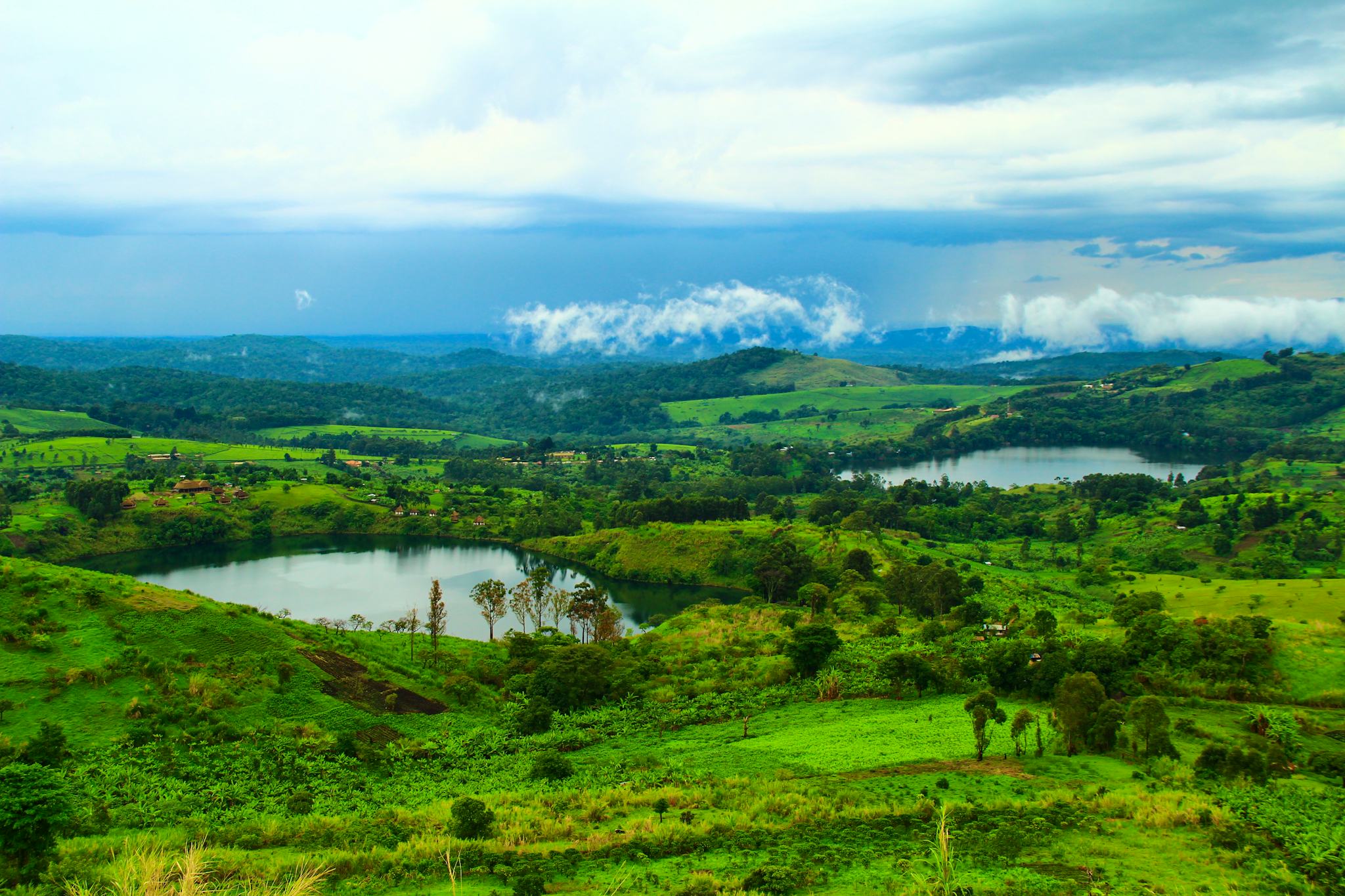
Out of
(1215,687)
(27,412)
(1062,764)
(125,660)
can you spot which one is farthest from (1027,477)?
(27,412)

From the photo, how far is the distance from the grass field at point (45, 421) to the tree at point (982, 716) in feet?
492

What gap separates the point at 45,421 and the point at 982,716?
545 ft

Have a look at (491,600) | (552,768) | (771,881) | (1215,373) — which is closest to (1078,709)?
(771,881)

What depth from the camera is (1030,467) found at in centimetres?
14088

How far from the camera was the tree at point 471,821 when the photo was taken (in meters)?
21.0

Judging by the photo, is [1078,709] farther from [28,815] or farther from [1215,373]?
[1215,373]

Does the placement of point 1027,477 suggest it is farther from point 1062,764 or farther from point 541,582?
point 1062,764

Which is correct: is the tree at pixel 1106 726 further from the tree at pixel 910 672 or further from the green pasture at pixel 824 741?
the tree at pixel 910 672

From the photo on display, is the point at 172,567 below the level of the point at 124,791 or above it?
below

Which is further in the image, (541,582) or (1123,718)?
(541,582)

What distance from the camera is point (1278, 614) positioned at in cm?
4144

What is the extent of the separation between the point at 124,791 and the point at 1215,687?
35407 millimetres

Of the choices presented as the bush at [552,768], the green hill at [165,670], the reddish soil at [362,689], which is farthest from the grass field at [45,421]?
the bush at [552,768]

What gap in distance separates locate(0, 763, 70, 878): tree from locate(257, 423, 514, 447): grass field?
141709mm
